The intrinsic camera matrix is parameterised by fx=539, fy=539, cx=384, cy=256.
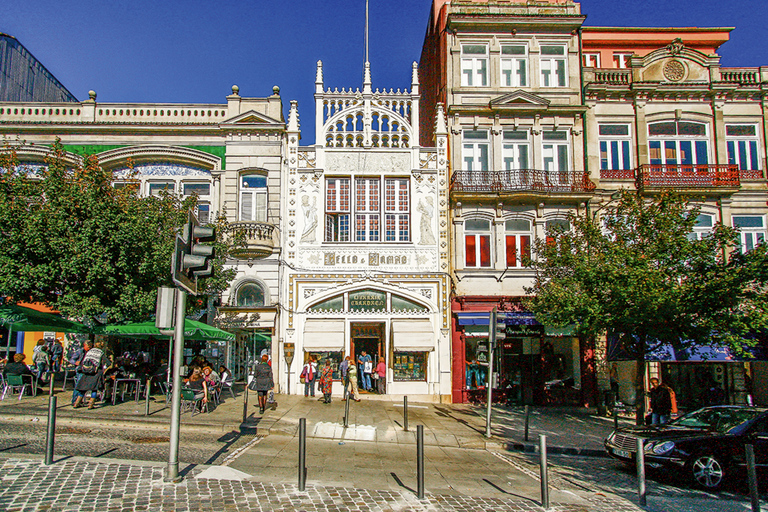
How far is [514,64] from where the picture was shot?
23.5 meters

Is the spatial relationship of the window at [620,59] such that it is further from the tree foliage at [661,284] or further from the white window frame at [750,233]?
the tree foliage at [661,284]

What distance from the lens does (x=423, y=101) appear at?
31.1m

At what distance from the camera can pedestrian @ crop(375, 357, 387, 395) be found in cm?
2025

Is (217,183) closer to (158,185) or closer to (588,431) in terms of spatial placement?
(158,185)

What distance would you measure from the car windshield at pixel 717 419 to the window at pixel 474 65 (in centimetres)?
1612

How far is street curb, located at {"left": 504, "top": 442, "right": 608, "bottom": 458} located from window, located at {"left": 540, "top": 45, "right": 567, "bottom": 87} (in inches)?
635

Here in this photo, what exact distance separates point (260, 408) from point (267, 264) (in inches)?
282

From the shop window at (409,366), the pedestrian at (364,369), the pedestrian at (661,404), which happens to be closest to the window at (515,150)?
the shop window at (409,366)

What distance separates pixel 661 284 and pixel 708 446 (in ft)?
18.8

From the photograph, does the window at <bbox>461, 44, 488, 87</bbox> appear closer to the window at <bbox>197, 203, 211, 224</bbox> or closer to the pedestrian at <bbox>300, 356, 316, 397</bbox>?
the window at <bbox>197, 203, 211, 224</bbox>

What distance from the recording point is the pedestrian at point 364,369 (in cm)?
2077

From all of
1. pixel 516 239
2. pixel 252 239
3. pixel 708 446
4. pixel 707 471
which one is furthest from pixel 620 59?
pixel 707 471

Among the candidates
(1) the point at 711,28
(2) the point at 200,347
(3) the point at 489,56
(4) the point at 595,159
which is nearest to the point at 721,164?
(4) the point at 595,159

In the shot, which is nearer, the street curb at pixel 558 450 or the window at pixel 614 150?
the street curb at pixel 558 450
